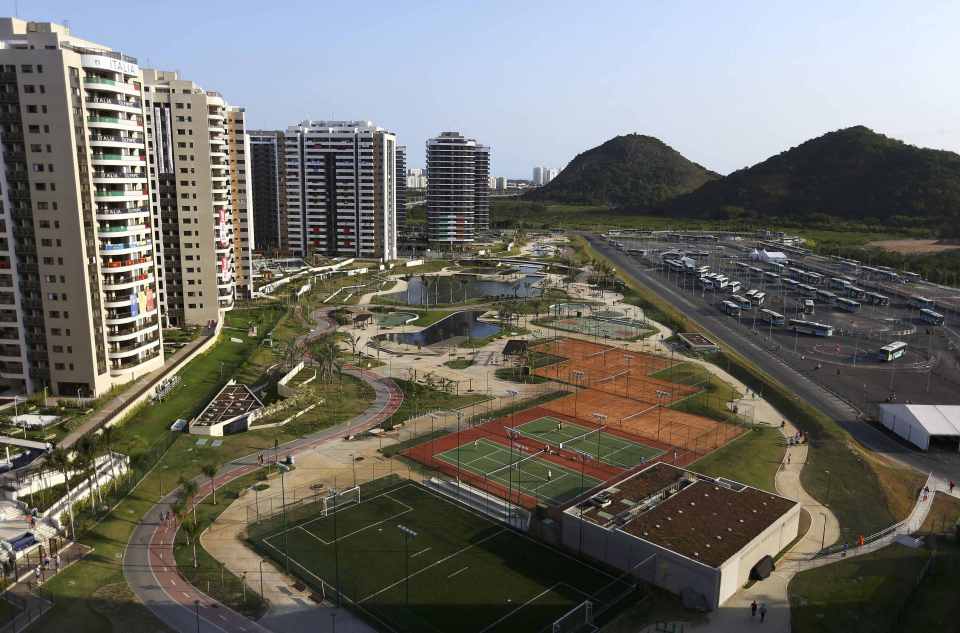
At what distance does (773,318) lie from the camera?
9038 cm

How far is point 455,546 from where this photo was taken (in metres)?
34.8

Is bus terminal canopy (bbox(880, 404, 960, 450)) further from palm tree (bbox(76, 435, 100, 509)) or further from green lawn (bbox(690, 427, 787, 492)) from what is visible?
palm tree (bbox(76, 435, 100, 509))

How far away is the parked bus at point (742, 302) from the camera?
Result: 9827cm

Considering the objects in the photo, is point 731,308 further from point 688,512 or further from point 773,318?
point 688,512

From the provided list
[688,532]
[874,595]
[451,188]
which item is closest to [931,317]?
[874,595]

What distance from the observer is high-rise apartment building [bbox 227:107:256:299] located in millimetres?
88375

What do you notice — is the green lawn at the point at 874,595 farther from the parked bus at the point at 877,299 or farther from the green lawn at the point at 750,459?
the parked bus at the point at 877,299

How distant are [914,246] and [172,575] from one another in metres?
166

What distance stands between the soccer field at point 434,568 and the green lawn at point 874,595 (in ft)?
25.4

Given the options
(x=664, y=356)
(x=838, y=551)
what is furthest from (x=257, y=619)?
(x=664, y=356)

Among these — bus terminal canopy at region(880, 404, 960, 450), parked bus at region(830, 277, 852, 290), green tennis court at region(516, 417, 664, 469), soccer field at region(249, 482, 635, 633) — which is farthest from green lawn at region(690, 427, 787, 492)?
parked bus at region(830, 277, 852, 290)

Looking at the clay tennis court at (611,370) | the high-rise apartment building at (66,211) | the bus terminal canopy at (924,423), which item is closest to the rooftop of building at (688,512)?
the bus terminal canopy at (924,423)

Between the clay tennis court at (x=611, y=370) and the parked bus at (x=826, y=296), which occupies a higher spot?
the parked bus at (x=826, y=296)

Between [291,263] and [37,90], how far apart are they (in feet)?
266
